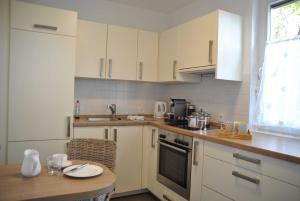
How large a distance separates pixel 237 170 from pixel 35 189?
142cm

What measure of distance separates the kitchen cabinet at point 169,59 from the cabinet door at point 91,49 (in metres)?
0.81

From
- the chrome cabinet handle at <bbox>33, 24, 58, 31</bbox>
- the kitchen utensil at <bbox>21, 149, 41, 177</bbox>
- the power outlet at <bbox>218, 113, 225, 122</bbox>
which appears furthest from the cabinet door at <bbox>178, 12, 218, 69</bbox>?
the kitchen utensil at <bbox>21, 149, 41, 177</bbox>

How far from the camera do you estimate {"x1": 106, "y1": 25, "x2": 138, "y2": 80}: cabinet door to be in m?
3.13

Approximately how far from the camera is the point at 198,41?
265cm

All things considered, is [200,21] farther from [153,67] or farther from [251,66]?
[153,67]

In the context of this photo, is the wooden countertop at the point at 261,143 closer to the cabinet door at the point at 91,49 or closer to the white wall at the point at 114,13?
the cabinet door at the point at 91,49

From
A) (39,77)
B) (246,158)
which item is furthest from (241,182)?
(39,77)

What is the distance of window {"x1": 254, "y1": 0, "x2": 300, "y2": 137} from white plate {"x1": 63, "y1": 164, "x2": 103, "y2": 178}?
1.73 m

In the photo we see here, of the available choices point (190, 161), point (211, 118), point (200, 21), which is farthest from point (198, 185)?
point (200, 21)

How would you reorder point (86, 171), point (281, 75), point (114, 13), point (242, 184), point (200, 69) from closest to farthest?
point (86, 171)
point (242, 184)
point (281, 75)
point (200, 69)
point (114, 13)

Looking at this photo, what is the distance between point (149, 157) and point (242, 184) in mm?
1423

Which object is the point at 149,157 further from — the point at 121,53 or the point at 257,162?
the point at 257,162

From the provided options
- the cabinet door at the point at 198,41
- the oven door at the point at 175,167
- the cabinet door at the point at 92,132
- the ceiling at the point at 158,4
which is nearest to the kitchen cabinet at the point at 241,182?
the oven door at the point at 175,167

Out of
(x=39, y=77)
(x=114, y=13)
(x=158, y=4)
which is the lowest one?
(x=39, y=77)
